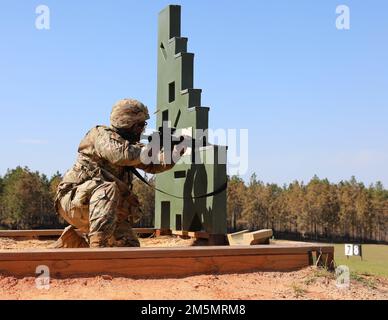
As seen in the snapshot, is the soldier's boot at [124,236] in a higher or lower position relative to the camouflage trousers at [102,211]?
lower

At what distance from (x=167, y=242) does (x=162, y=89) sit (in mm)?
2377

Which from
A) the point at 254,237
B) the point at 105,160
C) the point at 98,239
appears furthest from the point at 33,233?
the point at 254,237

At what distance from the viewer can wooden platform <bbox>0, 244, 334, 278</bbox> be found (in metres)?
3.66

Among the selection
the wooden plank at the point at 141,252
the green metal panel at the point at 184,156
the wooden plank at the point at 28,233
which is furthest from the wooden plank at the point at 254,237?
the wooden plank at the point at 28,233

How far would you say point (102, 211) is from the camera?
15.5ft

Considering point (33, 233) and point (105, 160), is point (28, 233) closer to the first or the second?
point (33, 233)

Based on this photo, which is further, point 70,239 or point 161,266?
point 70,239

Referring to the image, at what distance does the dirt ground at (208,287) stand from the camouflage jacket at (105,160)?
5.04ft

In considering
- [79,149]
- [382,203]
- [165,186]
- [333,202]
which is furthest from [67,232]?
[382,203]

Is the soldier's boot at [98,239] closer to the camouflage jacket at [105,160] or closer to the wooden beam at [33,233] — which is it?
the camouflage jacket at [105,160]

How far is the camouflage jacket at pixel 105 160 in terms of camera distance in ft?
16.4

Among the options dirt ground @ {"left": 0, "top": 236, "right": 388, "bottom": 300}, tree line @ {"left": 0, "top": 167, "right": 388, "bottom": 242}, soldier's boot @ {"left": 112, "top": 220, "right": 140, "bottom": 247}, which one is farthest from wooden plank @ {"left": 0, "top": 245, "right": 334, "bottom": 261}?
tree line @ {"left": 0, "top": 167, "right": 388, "bottom": 242}

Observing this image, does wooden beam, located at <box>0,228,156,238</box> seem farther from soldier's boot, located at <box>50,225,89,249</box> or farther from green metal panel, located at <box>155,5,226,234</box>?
soldier's boot, located at <box>50,225,89,249</box>

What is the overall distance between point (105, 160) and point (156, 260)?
1.60 m
